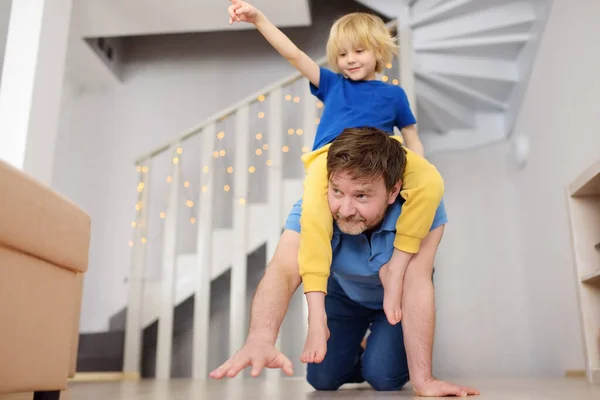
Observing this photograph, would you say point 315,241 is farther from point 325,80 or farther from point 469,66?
point 469,66

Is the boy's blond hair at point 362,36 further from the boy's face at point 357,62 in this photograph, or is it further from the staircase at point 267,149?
the staircase at point 267,149

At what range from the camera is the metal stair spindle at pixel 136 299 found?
3.22m

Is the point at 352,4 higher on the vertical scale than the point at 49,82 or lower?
higher

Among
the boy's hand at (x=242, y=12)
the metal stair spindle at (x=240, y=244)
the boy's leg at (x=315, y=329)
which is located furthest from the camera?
the metal stair spindle at (x=240, y=244)

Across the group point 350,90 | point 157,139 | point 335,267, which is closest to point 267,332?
point 335,267

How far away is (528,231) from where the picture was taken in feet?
11.8

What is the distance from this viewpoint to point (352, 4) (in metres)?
4.37

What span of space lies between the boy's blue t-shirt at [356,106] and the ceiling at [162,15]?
6.93 ft

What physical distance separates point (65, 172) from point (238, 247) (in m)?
1.75

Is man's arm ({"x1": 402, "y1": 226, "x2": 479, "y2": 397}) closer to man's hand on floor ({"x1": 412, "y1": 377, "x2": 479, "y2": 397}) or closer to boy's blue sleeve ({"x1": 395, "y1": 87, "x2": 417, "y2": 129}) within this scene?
man's hand on floor ({"x1": 412, "y1": 377, "x2": 479, "y2": 397})

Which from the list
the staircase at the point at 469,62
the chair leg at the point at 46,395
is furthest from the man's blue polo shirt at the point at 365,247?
the staircase at the point at 469,62

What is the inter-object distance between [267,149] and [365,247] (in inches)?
96.4

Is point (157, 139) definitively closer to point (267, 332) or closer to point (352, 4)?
point (352, 4)

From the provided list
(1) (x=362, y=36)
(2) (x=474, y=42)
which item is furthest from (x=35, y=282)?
(2) (x=474, y=42)
